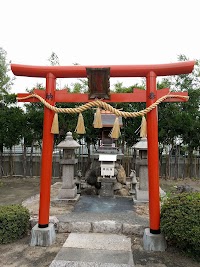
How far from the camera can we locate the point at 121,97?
16.5ft

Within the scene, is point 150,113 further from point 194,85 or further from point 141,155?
point 194,85

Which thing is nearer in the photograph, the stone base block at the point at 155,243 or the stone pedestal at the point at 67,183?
the stone base block at the point at 155,243

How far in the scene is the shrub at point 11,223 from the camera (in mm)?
5039

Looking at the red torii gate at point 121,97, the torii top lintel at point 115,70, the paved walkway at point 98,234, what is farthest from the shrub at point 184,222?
the torii top lintel at point 115,70

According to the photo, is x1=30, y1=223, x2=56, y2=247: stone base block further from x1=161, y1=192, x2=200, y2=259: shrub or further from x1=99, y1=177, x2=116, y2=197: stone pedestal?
x1=99, y1=177, x2=116, y2=197: stone pedestal

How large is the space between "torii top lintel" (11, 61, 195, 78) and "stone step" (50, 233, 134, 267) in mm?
3798

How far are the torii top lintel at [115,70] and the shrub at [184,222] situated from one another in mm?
2807

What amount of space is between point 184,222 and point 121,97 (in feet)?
→ 9.52

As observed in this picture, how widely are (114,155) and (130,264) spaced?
17.3 ft

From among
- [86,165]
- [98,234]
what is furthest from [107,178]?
[86,165]

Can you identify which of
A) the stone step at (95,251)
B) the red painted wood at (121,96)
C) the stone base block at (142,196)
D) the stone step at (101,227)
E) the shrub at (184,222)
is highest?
the red painted wood at (121,96)

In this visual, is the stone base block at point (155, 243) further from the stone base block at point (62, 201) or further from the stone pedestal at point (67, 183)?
the stone pedestal at point (67, 183)

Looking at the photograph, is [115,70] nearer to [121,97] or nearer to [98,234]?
[121,97]

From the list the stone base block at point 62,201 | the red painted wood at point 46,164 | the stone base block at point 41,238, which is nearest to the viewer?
the stone base block at point 41,238
